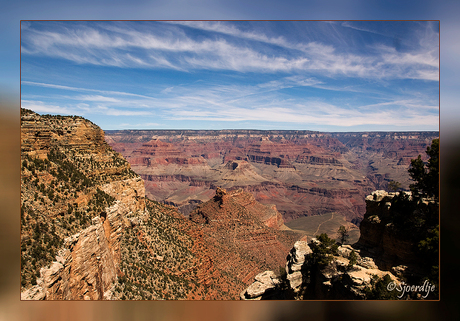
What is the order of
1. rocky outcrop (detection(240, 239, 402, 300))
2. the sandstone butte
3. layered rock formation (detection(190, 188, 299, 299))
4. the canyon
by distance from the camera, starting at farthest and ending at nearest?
layered rock formation (detection(190, 188, 299, 299))
rocky outcrop (detection(240, 239, 402, 300))
the canyon
the sandstone butte

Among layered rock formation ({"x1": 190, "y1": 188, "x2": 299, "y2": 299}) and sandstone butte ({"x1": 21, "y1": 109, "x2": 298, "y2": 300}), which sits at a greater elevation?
sandstone butte ({"x1": 21, "y1": 109, "x2": 298, "y2": 300})

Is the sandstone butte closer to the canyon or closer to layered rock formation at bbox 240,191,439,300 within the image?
the canyon

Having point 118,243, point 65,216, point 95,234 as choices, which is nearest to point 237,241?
point 118,243

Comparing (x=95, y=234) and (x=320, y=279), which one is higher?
(x=95, y=234)

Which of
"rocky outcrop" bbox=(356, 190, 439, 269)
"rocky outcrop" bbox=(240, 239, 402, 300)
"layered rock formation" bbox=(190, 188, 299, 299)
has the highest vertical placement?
"rocky outcrop" bbox=(356, 190, 439, 269)

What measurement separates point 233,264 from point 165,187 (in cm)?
14785

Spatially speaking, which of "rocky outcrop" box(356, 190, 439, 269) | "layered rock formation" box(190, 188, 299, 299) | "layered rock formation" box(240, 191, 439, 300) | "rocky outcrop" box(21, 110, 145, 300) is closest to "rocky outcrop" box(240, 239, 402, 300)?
"layered rock formation" box(240, 191, 439, 300)

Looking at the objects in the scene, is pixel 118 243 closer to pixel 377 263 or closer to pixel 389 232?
pixel 377 263

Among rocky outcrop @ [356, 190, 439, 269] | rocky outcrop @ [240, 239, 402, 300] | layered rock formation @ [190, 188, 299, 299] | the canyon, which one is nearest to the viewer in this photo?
the canyon

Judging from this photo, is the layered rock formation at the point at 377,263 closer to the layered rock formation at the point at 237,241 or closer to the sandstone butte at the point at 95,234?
the sandstone butte at the point at 95,234

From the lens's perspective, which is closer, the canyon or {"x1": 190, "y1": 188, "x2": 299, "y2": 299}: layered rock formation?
the canyon

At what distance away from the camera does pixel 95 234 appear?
1260 centimetres

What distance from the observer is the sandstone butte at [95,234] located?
10320 millimetres

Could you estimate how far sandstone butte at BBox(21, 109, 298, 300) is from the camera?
10320 mm
